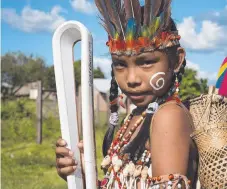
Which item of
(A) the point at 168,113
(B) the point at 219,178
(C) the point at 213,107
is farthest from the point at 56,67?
(B) the point at 219,178

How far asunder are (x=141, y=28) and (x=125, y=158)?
0.57 metres

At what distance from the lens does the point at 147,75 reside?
6.95ft

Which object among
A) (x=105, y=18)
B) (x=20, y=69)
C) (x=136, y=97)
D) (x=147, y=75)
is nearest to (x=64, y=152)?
(x=136, y=97)

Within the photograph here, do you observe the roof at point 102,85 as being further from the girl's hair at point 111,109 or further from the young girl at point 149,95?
the young girl at point 149,95

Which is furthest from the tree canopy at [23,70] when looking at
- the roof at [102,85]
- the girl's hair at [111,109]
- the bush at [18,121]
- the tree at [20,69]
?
the girl's hair at [111,109]

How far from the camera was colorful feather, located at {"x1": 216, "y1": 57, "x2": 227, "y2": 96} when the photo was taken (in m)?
2.57

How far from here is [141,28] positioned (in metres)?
2.12

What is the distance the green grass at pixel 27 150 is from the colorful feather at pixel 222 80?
194 inches

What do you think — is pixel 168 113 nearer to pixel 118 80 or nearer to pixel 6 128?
pixel 118 80

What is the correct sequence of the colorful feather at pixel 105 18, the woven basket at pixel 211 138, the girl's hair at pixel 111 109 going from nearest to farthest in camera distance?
1. the woven basket at pixel 211 138
2. the colorful feather at pixel 105 18
3. the girl's hair at pixel 111 109

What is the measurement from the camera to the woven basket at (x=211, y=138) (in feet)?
6.19

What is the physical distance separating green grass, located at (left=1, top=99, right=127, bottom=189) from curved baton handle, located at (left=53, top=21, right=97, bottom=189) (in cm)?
518

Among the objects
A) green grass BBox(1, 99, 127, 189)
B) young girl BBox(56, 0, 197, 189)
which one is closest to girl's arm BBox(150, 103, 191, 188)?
young girl BBox(56, 0, 197, 189)

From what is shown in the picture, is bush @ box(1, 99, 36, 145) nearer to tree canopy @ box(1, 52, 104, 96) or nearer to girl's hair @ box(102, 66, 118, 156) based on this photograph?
girl's hair @ box(102, 66, 118, 156)
